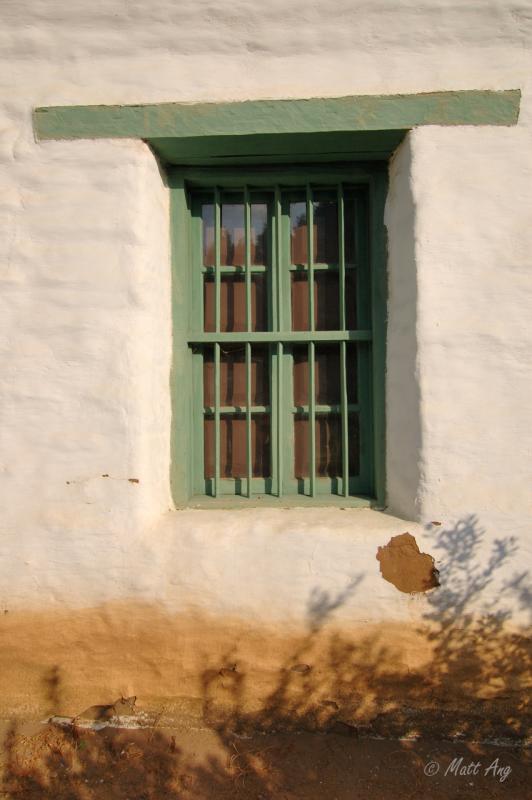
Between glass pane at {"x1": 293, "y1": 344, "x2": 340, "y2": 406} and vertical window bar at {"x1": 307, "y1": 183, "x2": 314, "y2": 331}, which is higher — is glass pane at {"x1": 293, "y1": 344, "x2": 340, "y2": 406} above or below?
below

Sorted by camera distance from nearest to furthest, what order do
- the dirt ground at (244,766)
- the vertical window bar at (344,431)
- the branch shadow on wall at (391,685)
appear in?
the dirt ground at (244,766) → the branch shadow on wall at (391,685) → the vertical window bar at (344,431)

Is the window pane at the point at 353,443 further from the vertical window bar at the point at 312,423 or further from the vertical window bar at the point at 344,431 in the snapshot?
the vertical window bar at the point at 312,423

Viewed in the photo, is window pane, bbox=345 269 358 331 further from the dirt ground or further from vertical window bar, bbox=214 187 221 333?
the dirt ground

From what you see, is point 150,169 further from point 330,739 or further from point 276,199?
point 330,739

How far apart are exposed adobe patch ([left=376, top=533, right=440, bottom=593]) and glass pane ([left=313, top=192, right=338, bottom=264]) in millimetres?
1413

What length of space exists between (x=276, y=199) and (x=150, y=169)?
0.62 meters

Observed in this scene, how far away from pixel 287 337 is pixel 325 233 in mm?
584

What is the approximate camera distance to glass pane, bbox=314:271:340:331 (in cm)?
260

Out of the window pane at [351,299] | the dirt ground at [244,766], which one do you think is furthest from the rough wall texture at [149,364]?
the window pane at [351,299]

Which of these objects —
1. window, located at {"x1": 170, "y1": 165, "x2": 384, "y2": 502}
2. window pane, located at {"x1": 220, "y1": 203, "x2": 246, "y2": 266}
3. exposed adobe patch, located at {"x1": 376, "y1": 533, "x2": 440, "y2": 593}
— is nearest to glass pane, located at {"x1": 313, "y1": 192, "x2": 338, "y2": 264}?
window, located at {"x1": 170, "y1": 165, "x2": 384, "y2": 502}

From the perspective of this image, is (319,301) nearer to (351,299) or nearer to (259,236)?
(351,299)

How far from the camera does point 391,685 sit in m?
2.22

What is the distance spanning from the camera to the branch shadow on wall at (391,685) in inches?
86.1

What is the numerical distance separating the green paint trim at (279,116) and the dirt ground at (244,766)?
265 centimetres
